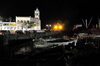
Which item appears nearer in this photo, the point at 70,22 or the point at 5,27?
the point at 5,27

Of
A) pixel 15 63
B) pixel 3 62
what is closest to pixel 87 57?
pixel 15 63

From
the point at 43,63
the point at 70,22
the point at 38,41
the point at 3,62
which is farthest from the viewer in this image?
the point at 70,22

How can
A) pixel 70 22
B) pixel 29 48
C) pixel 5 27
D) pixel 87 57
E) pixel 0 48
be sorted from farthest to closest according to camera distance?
pixel 70 22, pixel 5 27, pixel 29 48, pixel 0 48, pixel 87 57

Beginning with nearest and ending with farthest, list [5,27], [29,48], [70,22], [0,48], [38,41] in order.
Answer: [0,48] < [29,48] < [38,41] < [5,27] < [70,22]

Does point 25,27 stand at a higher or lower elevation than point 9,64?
higher

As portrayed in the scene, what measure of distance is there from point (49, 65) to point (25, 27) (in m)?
69.7

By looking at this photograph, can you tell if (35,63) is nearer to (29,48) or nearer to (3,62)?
(3,62)

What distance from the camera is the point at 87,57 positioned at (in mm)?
13656

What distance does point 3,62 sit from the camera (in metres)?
10.6

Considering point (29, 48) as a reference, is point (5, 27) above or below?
above

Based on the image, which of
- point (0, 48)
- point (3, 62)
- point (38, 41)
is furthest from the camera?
point (38, 41)

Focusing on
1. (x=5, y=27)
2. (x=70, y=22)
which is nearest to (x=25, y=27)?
(x=5, y=27)

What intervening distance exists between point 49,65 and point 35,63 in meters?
1.20

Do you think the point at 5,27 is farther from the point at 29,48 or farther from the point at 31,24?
the point at 29,48
